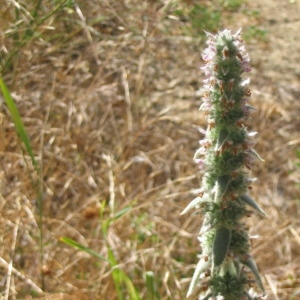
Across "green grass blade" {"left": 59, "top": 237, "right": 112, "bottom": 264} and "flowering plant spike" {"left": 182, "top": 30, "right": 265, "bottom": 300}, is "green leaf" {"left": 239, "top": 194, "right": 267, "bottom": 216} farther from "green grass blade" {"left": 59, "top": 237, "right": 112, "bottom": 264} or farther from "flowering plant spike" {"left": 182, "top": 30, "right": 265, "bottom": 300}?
"green grass blade" {"left": 59, "top": 237, "right": 112, "bottom": 264}

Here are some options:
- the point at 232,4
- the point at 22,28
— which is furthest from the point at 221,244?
the point at 232,4

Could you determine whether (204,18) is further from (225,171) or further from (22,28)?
(225,171)

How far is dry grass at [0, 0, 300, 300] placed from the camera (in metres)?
3.13

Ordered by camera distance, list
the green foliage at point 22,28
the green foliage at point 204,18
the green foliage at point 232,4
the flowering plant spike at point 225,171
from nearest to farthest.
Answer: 1. the flowering plant spike at point 225,171
2. the green foliage at point 22,28
3. the green foliage at point 204,18
4. the green foliage at point 232,4

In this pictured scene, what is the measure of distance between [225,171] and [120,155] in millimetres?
2314

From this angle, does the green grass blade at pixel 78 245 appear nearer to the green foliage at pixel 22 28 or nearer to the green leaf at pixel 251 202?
the green leaf at pixel 251 202

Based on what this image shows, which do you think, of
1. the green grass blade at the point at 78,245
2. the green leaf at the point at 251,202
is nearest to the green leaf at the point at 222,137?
the green leaf at the point at 251,202

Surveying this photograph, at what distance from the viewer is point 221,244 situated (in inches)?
70.9

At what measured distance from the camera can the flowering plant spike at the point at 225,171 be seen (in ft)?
5.48

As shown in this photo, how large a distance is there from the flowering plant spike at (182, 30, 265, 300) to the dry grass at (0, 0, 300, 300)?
103 cm

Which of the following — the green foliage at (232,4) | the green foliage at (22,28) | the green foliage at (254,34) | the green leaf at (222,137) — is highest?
the green foliage at (232,4)

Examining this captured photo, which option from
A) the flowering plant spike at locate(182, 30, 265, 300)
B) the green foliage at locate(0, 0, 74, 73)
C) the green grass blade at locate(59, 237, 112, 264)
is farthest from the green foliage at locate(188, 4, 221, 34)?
the flowering plant spike at locate(182, 30, 265, 300)

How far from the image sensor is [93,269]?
3148 mm

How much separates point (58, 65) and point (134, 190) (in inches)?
51.8
